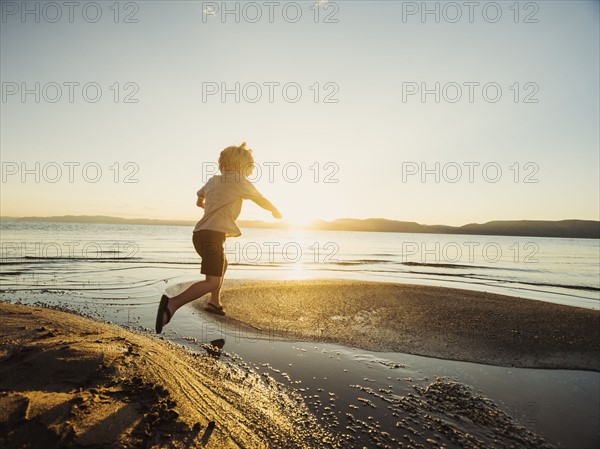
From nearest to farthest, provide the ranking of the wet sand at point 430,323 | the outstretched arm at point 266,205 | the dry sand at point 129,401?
the dry sand at point 129,401, the outstretched arm at point 266,205, the wet sand at point 430,323

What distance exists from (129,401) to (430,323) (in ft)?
21.1

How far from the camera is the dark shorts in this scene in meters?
4.77

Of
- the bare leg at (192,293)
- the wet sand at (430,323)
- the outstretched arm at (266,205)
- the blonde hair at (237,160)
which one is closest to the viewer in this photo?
the bare leg at (192,293)

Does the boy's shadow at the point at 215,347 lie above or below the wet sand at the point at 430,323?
above

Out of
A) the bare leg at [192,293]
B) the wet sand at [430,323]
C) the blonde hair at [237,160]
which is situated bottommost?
the wet sand at [430,323]

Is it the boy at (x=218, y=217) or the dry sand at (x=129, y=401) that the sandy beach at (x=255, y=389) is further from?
the boy at (x=218, y=217)

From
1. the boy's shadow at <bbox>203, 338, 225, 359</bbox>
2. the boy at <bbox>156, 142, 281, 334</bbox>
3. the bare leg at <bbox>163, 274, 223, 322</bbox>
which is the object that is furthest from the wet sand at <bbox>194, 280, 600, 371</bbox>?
the boy at <bbox>156, 142, 281, 334</bbox>

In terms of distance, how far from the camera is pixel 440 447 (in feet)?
9.50

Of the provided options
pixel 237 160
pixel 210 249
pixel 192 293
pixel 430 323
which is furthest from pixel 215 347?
pixel 430 323

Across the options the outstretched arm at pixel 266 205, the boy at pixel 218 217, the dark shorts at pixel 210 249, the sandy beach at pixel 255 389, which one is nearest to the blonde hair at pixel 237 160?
the boy at pixel 218 217

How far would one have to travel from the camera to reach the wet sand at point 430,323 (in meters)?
5.76

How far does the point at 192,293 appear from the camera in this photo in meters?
4.70

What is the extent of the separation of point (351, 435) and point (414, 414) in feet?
2.85

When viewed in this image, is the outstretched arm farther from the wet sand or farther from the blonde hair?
the wet sand
